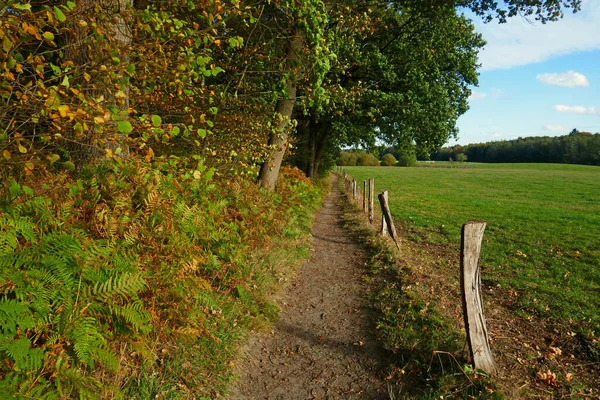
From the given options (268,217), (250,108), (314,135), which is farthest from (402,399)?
(314,135)

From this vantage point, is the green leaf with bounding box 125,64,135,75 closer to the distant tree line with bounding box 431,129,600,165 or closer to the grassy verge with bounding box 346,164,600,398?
the grassy verge with bounding box 346,164,600,398

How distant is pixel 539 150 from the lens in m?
112

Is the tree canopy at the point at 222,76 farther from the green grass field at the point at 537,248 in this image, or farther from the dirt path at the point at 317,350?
the green grass field at the point at 537,248

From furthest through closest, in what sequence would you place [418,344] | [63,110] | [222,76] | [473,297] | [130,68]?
[222,76] → [418,344] → [473,297] → [130,68] → [63,110]

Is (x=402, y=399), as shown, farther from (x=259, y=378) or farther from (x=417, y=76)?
(x=417, y=76)

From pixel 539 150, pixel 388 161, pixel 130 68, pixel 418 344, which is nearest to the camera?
pixel 130 68

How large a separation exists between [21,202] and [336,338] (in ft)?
14.2

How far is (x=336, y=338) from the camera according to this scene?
17.0ft

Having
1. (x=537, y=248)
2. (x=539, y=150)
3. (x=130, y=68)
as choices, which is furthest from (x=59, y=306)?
(x=539, y=150)

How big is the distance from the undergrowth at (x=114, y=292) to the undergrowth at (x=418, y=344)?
1.98 m

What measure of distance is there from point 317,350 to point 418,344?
138 cm

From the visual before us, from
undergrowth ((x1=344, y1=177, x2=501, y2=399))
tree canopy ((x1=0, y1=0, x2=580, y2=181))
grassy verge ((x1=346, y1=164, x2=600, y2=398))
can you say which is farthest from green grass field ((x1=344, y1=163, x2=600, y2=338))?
tree canopy ((x1=0, y1=0, x2=580, y2=181))

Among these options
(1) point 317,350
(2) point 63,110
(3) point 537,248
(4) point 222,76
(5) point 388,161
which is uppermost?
(4) point 222,76

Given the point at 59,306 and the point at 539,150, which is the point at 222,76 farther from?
the point at 539,150
